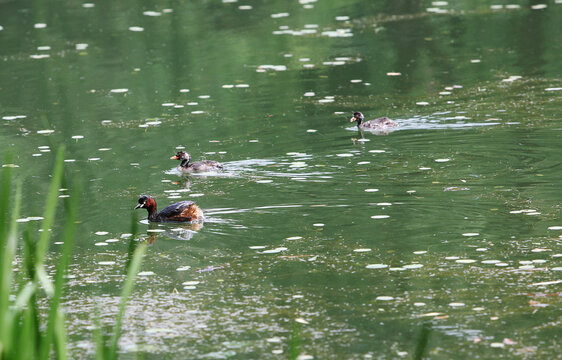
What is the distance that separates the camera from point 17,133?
52.6 ft

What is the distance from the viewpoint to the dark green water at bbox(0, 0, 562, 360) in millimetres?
7641

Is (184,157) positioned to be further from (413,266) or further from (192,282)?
(413,266)

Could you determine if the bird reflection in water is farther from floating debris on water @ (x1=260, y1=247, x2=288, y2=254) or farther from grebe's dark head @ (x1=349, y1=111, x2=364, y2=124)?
grebe's dark head @ (x1=349, y1=111, x2=364, y2=124)

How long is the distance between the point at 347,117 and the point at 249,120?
5.09ft

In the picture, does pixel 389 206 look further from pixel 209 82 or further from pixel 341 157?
pixel 209 82

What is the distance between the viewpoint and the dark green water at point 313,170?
25.1 ft

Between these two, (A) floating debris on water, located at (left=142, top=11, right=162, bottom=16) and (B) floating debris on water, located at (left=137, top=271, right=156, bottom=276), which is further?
(A) floating debris on water, located at (left=142, top=11, right=162, bottom=16)

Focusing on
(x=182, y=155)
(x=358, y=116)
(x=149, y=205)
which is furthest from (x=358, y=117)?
(x=149, y=205)

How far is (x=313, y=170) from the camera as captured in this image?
42.2 ft

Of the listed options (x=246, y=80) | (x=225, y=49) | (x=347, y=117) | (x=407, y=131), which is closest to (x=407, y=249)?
(x=407, y=131)

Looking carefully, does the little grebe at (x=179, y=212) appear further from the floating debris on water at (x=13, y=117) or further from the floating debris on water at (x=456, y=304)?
the floating debris on water at (x=13, y=117)

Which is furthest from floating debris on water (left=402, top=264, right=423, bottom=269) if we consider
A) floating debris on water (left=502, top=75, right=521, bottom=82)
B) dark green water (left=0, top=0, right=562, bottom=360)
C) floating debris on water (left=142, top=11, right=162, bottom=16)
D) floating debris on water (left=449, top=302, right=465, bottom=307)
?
floating debris on water (left=142, top=11, right=162, bottom=16)

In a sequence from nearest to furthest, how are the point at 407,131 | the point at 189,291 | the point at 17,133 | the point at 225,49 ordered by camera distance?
the point at 189,291 < the point at 407,131 < the point at 17,133 < the point at 225,49

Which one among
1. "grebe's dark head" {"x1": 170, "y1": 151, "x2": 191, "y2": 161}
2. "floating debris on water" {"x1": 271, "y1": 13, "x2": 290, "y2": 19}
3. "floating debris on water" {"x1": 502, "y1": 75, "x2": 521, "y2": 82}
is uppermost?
"floating debris on water" {"x1": 271, "y1": 13, "x2": 290, "y2": 19}
